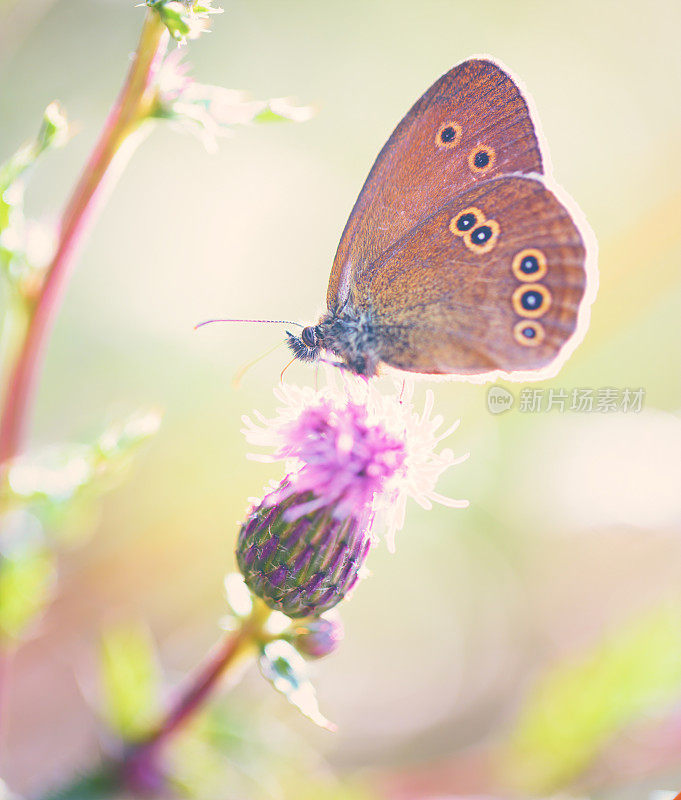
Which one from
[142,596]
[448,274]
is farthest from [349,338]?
[142,596]

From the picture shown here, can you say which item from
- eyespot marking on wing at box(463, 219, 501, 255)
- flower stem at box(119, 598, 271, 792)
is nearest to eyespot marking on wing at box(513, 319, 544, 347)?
A: eyespot marking on wing at box(463, 219, 501, 255)

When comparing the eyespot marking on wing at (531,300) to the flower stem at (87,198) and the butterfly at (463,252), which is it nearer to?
the butterfly at (463,252)

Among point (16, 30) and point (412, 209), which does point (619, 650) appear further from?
point (16, 30)

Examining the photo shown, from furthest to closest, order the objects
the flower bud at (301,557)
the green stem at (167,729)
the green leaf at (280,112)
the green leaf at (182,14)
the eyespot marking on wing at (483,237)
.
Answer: the eyespot marking on wing at (483,237) → the green stem at (167,729) → the flower bud at (301,557) → the green leaf at (280,112) → the green leaf at (182,14)

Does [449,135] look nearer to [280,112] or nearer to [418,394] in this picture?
[280,112]

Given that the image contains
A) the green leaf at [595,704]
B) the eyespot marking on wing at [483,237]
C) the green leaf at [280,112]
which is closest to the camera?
the green leaf at [280,112]

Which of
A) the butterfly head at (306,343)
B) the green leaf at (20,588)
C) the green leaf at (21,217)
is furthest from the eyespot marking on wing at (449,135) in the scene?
the green leaf at (20,588)
